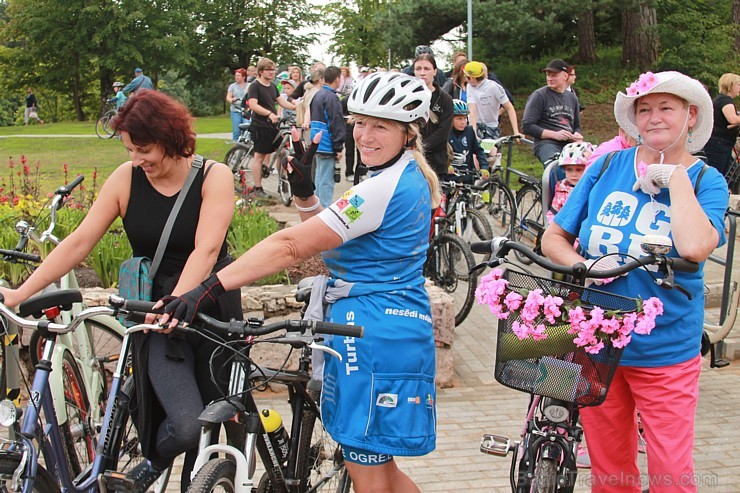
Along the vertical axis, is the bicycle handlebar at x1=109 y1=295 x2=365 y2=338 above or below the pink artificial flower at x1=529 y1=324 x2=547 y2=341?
above

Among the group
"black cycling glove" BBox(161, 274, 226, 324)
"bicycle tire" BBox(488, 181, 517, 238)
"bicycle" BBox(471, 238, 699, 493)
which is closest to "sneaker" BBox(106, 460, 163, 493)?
"black cycling glove" BBox(161, 274, 226, 324)

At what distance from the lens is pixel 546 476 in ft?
10.5

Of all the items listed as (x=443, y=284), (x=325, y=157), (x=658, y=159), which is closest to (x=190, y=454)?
(x=658, y=159)

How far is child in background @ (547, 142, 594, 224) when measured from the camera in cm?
659

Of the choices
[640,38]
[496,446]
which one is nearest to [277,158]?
[496,446]

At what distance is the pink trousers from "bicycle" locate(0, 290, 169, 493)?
72.1 inches

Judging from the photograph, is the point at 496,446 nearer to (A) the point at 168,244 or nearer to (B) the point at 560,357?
(B) the point at 560,357

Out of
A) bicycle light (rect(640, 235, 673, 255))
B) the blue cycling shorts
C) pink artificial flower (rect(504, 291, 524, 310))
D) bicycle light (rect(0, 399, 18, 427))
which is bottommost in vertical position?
the blue cycling shorts

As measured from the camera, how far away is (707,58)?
19234mm

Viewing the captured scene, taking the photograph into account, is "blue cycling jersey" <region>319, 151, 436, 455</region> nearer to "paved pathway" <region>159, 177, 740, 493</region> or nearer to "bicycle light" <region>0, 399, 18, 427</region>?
"bicycle light" <region>0, 399, 18, 427</region>

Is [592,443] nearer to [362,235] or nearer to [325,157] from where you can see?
[362,235]

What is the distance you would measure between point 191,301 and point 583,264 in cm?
138

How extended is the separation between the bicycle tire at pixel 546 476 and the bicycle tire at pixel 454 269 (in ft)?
13.1

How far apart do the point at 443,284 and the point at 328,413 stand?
173 inches
